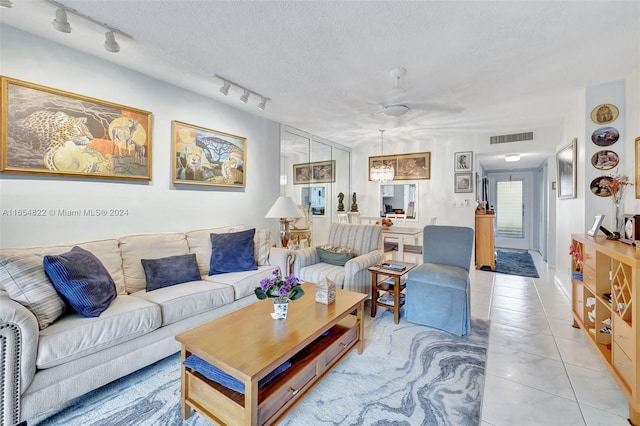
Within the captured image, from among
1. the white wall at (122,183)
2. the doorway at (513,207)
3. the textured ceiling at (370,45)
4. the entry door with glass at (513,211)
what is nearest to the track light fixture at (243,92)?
the textured ceiling at (370,45)

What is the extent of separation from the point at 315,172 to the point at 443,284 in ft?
11.1

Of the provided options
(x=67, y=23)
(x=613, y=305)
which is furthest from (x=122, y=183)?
(x=613, y=305)

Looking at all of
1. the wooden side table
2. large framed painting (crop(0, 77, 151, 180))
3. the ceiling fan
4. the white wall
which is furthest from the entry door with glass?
large framed painting (crop(0, 77, 151, 180))

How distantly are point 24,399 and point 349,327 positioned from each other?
6.33ft

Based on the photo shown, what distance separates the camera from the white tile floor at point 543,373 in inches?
64.7

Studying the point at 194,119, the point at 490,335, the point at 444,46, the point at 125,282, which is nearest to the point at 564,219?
the point at 490,335

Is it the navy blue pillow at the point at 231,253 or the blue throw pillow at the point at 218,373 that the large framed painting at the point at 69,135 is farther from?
the blue throw pillow at the point at 218,373

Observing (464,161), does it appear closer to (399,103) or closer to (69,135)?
(399,103)

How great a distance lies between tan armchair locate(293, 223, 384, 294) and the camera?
3.01 meters

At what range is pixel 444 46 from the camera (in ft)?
7.39

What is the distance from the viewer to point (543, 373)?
2041 mm

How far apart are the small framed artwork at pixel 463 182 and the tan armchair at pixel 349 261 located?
2.53 meters

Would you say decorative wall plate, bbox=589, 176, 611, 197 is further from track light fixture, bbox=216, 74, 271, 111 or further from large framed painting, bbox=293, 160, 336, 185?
large framed painting, bbox=293, 160, 336, 185

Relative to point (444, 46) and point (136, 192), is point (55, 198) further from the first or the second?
point (444, 46)
